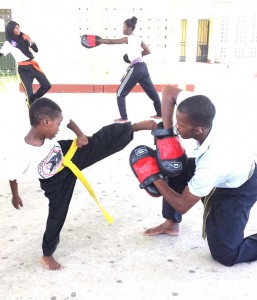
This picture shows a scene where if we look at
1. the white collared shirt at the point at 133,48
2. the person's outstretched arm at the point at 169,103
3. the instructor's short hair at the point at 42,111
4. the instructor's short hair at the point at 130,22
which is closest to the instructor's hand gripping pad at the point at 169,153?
the person's outstretched arm at the point at 169,103

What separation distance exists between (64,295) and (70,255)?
32 cm

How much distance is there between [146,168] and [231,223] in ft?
1.59

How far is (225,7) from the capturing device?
510 inches

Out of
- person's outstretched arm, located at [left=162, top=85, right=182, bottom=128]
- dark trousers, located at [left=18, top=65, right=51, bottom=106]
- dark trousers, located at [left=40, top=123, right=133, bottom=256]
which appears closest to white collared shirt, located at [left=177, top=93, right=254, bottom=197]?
person's outstretched arm, located at [left=162, top=85, right=182, bottom=128]

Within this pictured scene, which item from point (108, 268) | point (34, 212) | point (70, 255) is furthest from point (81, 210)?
point (108, 268)

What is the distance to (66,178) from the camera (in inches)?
71.4

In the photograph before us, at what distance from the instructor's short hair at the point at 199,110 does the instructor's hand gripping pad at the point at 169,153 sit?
20 centimetres

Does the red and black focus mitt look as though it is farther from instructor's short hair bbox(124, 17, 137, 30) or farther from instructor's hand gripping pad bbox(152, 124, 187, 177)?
instructor's hand gripping pad bbox(152, 124, 187, 177)

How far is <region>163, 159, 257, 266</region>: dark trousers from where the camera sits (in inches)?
71.2

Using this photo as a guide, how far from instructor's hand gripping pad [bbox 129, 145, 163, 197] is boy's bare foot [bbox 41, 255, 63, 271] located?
56 cm

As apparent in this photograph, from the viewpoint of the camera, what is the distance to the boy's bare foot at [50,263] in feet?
5.97

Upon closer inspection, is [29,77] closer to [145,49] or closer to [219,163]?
[145,49]

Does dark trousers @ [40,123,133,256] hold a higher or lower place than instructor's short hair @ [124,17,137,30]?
lower

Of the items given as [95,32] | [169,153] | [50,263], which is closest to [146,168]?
[169,153]
